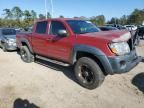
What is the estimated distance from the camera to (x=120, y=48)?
17.3ft

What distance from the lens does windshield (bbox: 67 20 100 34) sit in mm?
6328

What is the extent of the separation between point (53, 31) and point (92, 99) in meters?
3.01

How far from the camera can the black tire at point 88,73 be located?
5426 millimetres

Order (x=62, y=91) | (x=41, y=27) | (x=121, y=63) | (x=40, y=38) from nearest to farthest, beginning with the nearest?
1. (x=121, y=63)
2. (x=62, y=91)
3. (x=40, y=38)
4. (x=41, y=27)

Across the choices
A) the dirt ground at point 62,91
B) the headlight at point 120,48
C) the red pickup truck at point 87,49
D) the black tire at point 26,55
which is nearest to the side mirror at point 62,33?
the red pickup truck at point 87,49

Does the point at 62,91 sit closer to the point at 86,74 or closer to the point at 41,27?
the point at 86,74


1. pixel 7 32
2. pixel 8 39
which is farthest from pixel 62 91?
pixel 7 32

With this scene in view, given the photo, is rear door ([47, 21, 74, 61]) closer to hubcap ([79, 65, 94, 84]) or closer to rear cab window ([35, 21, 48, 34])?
rear cab window ([35, 21, 48, 34])

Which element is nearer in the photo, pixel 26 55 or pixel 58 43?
pixel 58 43

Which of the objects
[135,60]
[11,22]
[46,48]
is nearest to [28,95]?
[46,48]

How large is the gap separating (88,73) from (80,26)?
5.54 feet

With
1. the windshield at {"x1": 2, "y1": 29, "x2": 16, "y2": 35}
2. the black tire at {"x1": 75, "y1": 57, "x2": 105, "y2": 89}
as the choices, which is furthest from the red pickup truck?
the windshield at {"x1": 2, "y1": 29, "x2": 16, "y2": 35}

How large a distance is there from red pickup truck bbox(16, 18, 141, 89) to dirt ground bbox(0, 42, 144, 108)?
1.45 ft

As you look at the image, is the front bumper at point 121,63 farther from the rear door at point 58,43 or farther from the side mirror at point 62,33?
the side mirror at point 62,33
